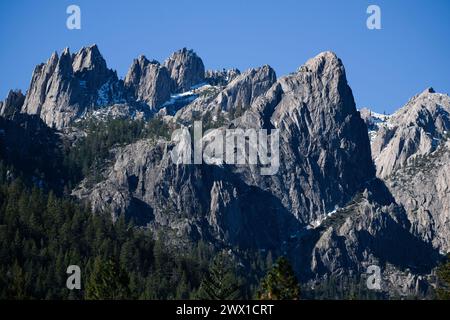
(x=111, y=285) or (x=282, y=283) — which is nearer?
(x=282, y=283)

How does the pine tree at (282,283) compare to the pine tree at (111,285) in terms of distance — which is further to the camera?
the pine tree at (111,285)

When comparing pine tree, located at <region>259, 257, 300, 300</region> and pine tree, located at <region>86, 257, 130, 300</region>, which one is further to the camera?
pine tree, located at <region>86, 257, 130, 300</region>

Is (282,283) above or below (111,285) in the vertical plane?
below

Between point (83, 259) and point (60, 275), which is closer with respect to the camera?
point (60, 275)
